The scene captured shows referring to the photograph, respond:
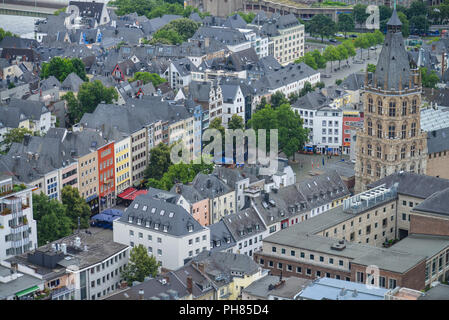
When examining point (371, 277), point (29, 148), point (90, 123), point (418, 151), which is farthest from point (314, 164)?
point (371, 277)

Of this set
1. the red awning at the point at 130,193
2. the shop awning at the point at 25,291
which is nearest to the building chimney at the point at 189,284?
the shop awning at the point at 25,291

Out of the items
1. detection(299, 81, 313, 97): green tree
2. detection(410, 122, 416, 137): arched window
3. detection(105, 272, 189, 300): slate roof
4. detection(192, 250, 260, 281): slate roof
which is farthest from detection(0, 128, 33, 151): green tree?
detection(299, 81, 313, 97): green tree

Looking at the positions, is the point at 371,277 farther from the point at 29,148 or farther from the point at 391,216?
the point at 29,148

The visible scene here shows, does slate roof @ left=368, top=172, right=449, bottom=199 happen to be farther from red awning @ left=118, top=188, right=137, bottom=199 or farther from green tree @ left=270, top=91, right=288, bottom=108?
green tree @ left=270, top=91, right=288, bottom=108

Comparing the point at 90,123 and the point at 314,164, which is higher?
the point at 90,123

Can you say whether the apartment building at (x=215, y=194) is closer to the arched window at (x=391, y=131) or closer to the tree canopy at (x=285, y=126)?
the arched window at (x=391, y=131)

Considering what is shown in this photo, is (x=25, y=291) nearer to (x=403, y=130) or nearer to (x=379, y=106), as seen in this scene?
(x=379, y=106)
